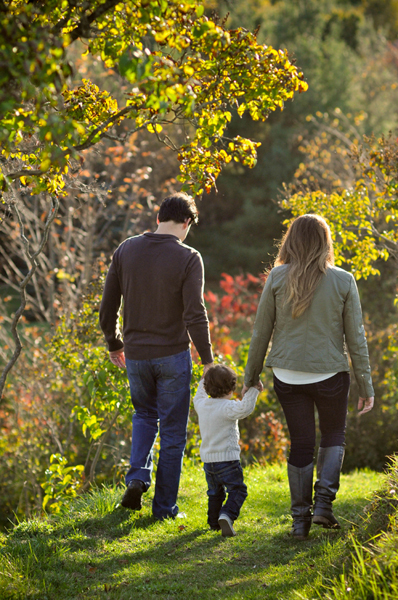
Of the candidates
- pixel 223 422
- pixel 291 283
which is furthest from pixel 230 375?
pixel 291 283

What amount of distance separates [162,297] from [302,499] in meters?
1.38

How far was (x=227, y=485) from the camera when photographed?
354cm

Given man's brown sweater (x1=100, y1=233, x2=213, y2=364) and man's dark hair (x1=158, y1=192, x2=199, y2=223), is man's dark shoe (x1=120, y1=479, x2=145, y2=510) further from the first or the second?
man's dark hair (x1=158, y1=192, x2=199, y2=223)

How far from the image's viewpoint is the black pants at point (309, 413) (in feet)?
11.0

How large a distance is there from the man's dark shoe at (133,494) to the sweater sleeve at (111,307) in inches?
35.0

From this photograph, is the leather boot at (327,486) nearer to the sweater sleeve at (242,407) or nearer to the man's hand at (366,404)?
the man's hand at (366,404)

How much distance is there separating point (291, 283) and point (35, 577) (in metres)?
1.95

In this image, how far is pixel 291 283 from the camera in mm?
3324

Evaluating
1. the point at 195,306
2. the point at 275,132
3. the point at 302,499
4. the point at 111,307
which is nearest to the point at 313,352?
the point at 195,306

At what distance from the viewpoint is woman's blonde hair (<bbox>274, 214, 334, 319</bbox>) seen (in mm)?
3291

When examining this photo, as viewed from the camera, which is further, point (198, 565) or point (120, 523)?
point (120, 523)

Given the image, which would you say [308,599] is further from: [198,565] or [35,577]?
[35,577]

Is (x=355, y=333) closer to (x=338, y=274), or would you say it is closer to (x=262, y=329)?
(x=338, y=274)

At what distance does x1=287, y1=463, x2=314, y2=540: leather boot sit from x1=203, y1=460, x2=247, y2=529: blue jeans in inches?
12.1
